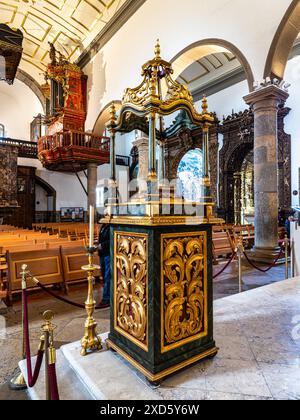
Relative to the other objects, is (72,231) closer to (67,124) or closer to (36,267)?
(36,267)

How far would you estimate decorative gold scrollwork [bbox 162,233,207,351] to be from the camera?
1.81 m

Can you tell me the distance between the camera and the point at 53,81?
13.1m

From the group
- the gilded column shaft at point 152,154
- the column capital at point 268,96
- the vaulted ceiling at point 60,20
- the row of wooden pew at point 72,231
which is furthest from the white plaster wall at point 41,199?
the gilded column shaft at point 152,154

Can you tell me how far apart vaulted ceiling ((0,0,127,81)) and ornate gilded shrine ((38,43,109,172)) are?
1052mm

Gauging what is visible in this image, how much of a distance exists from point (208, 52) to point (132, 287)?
27.5 feet

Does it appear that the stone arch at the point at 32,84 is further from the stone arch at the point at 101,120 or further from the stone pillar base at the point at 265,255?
the stone pillar base at the point at 265,255

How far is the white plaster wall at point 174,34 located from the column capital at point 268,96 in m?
0.58

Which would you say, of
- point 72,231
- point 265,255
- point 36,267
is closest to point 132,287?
point 36,267

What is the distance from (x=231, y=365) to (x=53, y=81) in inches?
579

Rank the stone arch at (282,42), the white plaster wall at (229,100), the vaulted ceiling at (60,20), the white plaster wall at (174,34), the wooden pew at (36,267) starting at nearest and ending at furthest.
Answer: the wooden pew at (36,267) → the stone arch at (282,42) → the white plaster wall at (174,34) → the vaulted ceiling at (60,20) → the white plaster wall at (229,100)

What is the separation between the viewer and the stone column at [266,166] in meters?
5.90

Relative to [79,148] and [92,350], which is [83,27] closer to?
[79,148]

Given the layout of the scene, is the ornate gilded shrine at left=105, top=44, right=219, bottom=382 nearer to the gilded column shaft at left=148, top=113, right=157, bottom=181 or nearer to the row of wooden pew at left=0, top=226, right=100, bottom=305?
the gilded column shaft at left=148, top=113, right=157, bottom=181

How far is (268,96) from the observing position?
19.2 feet
